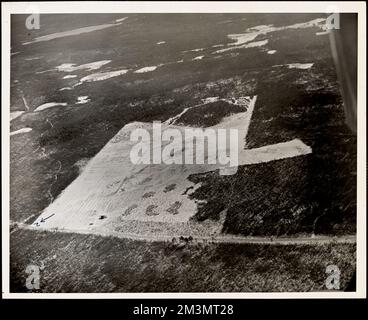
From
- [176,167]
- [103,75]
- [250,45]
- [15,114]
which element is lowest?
[176,167]

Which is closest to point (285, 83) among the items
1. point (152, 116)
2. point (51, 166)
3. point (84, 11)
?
point (152, 116)

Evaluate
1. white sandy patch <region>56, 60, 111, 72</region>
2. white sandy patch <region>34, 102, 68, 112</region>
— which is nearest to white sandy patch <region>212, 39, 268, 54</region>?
white sandy patch <region>56, 60, 111, 72</region>

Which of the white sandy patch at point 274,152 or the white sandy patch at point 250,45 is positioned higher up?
the white sandy patch at point 250,45

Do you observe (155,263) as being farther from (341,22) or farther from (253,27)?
(341,22)

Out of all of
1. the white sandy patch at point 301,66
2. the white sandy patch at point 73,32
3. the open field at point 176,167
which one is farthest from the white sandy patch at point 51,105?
the white sandy patch at point 301,66

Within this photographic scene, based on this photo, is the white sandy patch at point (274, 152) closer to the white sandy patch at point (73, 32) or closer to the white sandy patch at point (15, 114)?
the white sandy patch at point (73, 32)

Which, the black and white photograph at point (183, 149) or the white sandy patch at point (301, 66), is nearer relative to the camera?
the black and white photograph at point (183, 149)

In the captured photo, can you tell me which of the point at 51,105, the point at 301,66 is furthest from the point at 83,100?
the point at 301,66

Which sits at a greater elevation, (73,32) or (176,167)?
(73,32)

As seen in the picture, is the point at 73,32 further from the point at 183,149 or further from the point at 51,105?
the point at 183,149
